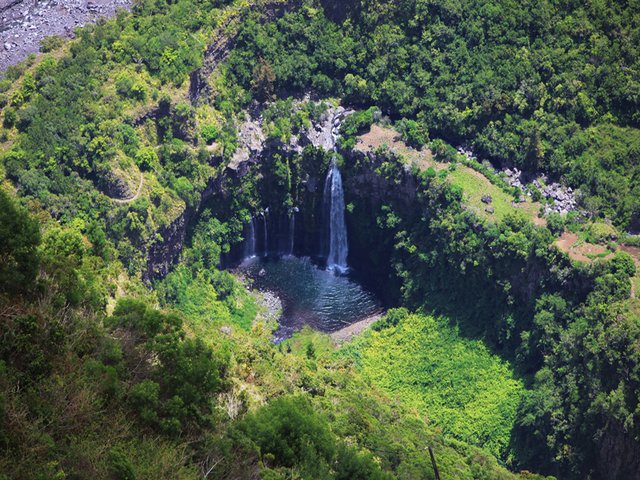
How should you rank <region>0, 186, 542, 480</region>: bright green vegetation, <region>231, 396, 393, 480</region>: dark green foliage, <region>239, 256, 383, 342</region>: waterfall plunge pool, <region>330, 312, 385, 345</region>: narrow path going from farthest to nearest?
1. <region>239, 256, 383, 342</region>: waterfall plunge pool
2. <region>330, 312, 385, 345</region>: narrow path
3. <region>231, 396, 393, 480</region>: dark green foliage
4. <region>0, 186, 542, 480</region>: bright green vegetation

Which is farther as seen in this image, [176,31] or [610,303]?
[176,31]

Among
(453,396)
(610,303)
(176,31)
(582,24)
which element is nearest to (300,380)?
(453,396)

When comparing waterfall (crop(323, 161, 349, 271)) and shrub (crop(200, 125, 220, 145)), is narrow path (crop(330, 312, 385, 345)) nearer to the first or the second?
waterfall (crop(323, 161, 349, 271))

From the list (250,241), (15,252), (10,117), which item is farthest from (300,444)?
(250,241)

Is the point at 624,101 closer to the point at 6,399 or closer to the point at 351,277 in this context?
the point at 351,277

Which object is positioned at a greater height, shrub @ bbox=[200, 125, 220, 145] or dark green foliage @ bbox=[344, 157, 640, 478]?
shrub @ bbox=[200, 125, 220, 145]

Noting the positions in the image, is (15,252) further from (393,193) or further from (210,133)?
(393,193)

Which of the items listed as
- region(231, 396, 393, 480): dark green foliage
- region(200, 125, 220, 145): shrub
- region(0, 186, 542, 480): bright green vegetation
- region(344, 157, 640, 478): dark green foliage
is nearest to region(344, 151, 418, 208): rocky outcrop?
region(344, 157, 640, 478): dark green foliage
